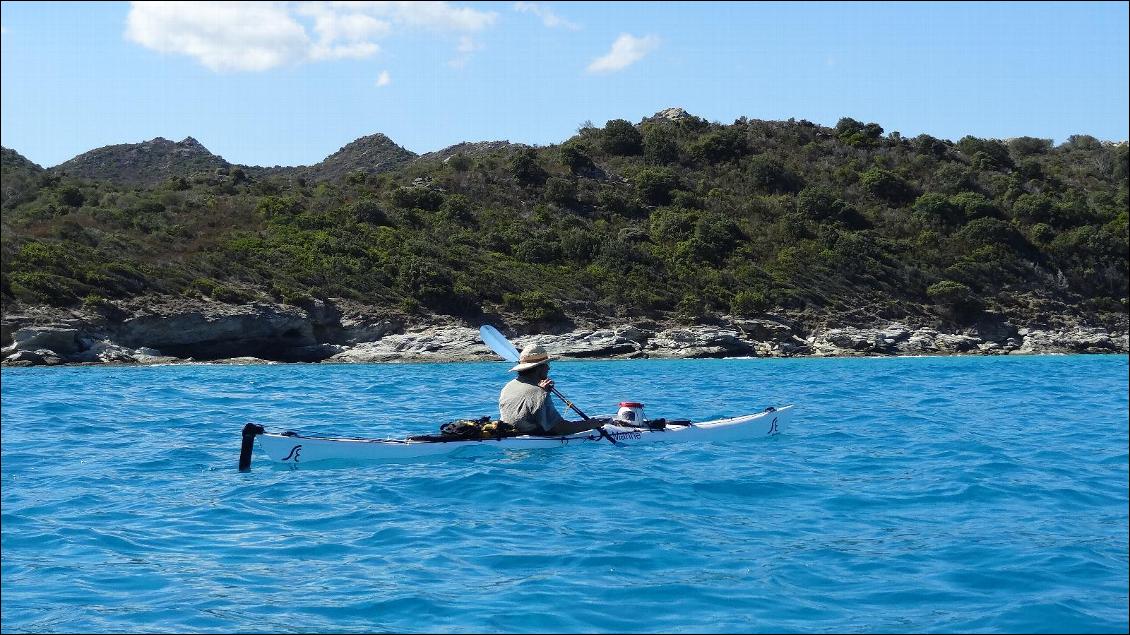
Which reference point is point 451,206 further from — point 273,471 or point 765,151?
point 273,471

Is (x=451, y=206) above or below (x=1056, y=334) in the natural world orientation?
above

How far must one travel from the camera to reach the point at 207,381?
26219mm

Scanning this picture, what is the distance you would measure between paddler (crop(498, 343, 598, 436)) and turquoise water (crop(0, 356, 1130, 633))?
461 millimetres

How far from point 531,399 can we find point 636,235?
40.9 meters

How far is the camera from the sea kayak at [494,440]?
38.2ft

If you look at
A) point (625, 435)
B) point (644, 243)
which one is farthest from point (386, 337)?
point (625, 435)

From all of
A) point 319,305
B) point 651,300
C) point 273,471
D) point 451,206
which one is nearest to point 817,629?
point 273,471

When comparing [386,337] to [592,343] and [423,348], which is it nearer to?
[423,348]

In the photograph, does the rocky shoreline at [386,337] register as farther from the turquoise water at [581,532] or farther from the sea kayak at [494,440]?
the sea kayak at [494,440]

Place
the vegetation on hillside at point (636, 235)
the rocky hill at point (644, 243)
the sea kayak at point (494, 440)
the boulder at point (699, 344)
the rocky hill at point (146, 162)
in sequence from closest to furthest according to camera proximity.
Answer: the sea kayak at point (494, 440) → the boulder at point (699, 344) → the rocky hill at point (644, 243) → the vegetation on hillside at point (636, 235) → the rocky hill at point (146, 162)

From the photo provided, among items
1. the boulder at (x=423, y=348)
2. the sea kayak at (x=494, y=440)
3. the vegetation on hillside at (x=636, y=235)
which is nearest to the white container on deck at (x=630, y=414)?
the sea kayak at (x=494, y=440)

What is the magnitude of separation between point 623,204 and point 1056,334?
23827 millimetres

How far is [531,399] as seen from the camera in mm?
13047

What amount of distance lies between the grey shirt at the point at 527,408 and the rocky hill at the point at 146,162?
7342cm
